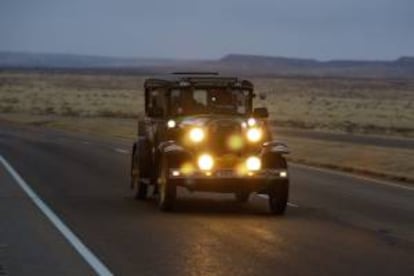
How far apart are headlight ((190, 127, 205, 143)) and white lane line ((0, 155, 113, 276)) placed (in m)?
2.59

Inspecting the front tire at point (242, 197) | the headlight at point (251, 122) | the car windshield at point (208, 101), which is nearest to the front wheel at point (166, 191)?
the car windshield at point (208, 101)

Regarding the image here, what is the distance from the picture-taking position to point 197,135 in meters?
18.0

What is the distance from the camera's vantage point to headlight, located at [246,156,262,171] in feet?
58.3

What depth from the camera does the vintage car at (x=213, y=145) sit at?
17.7 meters

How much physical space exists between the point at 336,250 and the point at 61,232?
153 inches

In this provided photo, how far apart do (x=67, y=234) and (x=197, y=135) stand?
401 cm

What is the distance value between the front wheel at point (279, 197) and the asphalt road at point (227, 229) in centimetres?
27

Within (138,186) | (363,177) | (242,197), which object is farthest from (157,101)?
(363,177)

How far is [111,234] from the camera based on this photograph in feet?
48.3

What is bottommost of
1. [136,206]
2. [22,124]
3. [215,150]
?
[22,124]

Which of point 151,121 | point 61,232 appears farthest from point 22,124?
point 61,232

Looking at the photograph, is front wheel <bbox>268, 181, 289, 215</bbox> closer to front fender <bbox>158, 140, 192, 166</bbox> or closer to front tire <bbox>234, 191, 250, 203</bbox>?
front fender <bbox>158, 140, 192, 166</bbox>

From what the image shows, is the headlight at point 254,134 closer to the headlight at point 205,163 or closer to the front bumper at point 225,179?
the front bumper at point 225,179

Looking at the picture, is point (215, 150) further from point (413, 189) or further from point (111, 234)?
point (413, 189)
